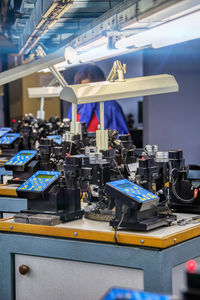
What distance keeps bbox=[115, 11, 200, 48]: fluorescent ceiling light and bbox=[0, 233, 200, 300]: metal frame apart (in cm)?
115

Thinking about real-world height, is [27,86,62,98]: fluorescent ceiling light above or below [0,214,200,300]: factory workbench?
above

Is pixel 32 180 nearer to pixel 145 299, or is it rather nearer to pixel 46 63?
pixel 46 63

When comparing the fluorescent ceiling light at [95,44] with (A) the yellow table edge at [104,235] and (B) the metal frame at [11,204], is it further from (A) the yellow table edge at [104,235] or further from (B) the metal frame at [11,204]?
(A) the yellow table edge at [104,235]

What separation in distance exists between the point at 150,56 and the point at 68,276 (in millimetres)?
6194

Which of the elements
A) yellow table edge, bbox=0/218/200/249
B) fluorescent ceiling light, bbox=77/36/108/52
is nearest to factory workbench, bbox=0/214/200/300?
yellow table edge, bbox=0/218/200/249

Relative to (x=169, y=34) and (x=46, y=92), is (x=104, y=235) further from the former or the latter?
(x=46, y=92)

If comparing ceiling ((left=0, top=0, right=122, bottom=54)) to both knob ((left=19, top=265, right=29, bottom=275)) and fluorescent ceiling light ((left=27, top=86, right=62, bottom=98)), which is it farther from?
knob ((left=19, top=265, right=29, bottom=275))

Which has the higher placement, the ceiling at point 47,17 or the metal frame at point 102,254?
the ceiling at point 47,17

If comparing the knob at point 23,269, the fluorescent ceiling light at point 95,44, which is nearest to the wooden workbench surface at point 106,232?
the knob at point 23,269

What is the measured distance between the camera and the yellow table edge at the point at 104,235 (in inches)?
105

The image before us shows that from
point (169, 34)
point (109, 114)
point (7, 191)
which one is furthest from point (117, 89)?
point (109, 114)

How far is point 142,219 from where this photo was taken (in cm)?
285

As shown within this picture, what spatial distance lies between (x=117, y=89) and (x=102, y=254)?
3.68 feet

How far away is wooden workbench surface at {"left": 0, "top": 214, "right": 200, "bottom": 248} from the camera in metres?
2.68
